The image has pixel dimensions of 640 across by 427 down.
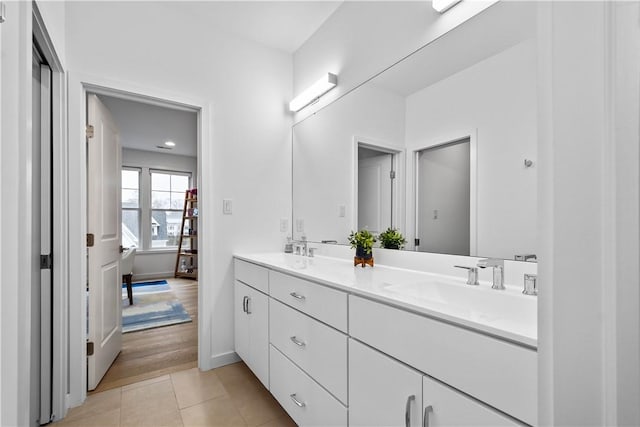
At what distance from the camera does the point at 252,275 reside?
2.01 m

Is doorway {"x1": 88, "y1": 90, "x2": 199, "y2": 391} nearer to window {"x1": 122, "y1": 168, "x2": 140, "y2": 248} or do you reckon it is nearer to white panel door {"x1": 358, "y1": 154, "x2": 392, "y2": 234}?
window {"x1": 122, "y1": 168, "x2": 140, "y2": 248}

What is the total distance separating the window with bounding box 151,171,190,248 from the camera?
5961mm

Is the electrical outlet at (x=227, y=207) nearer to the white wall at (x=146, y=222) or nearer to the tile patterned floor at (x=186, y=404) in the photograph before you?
the tile patterned floor at (x=186, y=404)

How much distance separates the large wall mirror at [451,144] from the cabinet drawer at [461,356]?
59 centimetres

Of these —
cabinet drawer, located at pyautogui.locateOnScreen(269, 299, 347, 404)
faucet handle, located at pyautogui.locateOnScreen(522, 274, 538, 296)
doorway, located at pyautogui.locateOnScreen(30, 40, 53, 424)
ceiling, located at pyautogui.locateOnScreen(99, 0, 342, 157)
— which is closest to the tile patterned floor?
doorway, located at pyautogui.locateOnScreen(30, 40, 53, 424)

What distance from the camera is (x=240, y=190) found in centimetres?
242

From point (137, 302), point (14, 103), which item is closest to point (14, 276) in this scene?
point (14, 103)

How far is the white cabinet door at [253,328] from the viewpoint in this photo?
182 centimetres

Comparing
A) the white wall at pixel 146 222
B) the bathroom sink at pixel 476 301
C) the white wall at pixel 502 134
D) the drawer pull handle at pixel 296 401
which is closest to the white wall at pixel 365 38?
the white wall at pixel 502 134

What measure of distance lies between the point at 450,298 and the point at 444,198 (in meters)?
0.49

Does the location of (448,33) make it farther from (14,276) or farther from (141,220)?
(141,220)

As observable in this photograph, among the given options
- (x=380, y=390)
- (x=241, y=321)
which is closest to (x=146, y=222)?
(x=241, y=321)

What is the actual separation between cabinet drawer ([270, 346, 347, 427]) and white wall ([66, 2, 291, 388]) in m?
0.83

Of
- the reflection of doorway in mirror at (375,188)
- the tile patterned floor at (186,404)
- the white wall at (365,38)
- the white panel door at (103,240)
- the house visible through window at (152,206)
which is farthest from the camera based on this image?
the house visible through window at (152,206)
